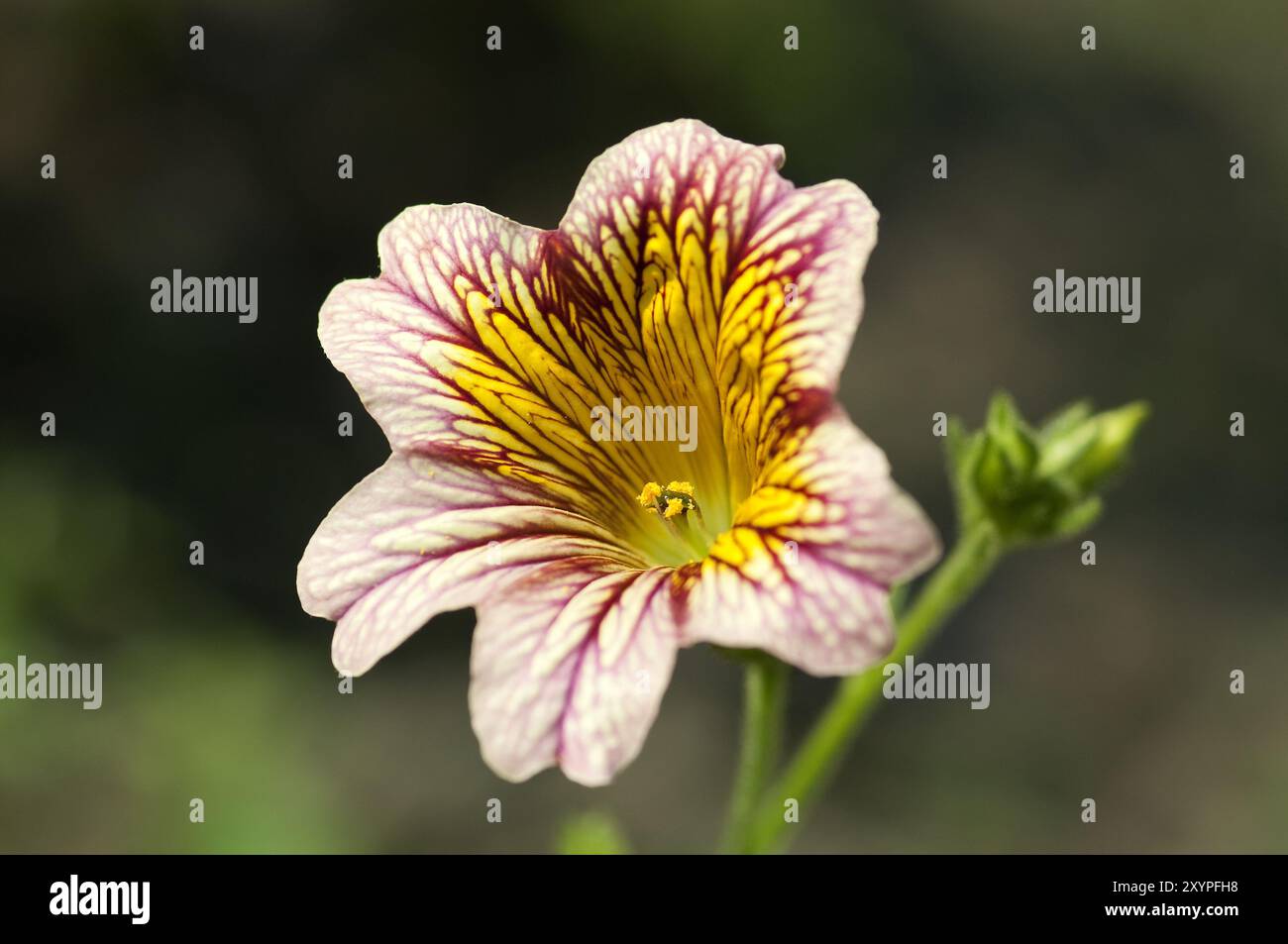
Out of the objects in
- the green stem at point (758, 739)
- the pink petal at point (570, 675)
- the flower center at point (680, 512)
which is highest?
the flower center at point (680, 512)

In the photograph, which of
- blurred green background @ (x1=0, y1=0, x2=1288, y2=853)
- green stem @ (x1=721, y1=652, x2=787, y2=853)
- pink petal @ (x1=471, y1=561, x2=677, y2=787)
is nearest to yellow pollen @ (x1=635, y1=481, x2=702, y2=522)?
green stem @ (x1=721, y1=652, x2=787, y2=853)

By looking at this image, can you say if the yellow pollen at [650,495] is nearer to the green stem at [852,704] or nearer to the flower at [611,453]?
the flower at [611,453]

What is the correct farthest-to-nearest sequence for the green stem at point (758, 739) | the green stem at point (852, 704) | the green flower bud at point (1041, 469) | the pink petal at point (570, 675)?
the green stem at point (852, 704)
the green flower bud at point (1041, 469)
the green stem at point (758, 739)
the pink petal at point (570, 675)

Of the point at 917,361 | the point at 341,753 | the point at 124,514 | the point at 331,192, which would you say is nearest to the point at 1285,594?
the point at 917,361

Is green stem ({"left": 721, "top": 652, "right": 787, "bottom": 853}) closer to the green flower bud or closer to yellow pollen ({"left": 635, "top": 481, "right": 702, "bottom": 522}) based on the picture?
yellow pollen ({"left": 635, "top": 481, "right": 702, "bottom": 522})

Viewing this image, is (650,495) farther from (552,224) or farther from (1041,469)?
(552,224)

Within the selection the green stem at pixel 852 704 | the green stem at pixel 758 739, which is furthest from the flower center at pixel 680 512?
the green stem at pixel 852 704

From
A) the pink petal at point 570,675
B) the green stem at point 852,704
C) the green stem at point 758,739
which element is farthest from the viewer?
the green stem at point 852,704

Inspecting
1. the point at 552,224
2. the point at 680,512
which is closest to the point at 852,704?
the point at 680,512
